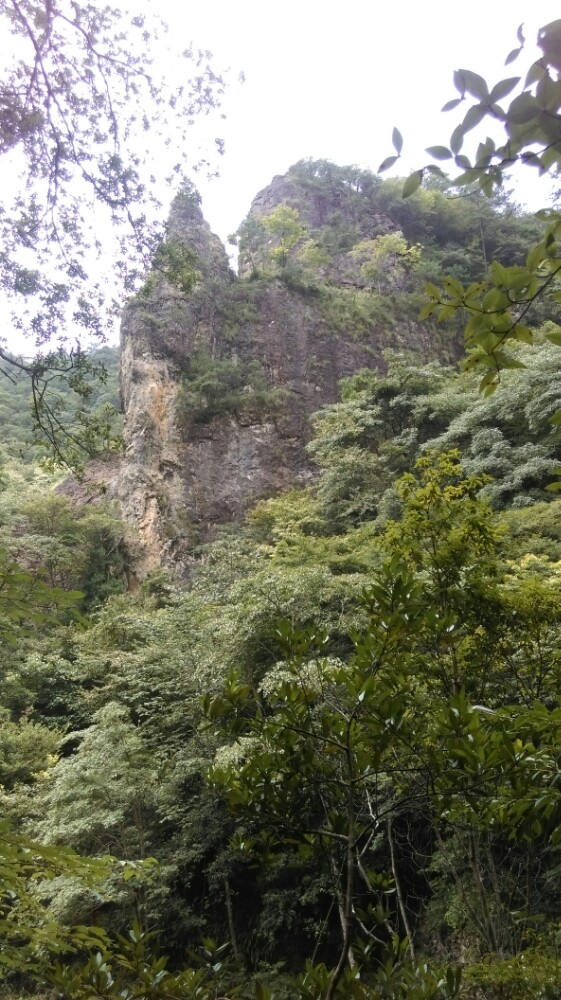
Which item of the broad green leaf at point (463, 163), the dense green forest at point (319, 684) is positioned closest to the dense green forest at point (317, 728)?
the dense green forest at point (319, 684)

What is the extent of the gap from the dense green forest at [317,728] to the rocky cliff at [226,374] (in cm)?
62

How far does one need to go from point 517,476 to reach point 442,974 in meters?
8.17

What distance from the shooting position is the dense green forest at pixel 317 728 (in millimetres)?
1598

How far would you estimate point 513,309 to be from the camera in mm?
1147

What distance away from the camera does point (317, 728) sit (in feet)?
6.35

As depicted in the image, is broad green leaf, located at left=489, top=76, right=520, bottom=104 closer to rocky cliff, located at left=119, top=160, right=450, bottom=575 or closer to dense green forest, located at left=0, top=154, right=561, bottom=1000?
dense green forest, located at left=0, top=154, right=561, bottom=1000

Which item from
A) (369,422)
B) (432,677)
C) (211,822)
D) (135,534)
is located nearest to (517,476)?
(369,422)

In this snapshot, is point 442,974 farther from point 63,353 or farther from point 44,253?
point 44,253

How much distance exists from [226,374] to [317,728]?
50.9ft

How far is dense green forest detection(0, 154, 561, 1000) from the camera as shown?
160cm

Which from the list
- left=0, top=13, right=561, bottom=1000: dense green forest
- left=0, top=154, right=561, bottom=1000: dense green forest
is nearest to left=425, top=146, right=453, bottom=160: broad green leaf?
left=0, top=13, right=561, bottom=1000: dense green forest

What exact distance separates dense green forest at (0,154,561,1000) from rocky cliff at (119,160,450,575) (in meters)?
0.62

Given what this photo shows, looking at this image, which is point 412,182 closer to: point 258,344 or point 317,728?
point 317,728

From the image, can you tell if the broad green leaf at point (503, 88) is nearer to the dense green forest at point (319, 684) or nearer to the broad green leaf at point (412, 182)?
the dense green forest at point (319, 684)
